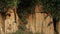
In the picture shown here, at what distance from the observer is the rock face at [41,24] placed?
24.0 feet

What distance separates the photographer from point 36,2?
739cm

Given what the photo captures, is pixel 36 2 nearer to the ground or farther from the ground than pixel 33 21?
farther from the ground

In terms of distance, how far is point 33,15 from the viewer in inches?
292

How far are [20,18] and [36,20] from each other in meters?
0.55

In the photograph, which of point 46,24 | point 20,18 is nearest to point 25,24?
point 20,18

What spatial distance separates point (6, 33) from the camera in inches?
285

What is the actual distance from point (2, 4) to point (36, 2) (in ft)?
3.78

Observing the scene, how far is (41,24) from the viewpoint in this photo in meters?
7.33

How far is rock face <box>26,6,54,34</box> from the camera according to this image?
732cm

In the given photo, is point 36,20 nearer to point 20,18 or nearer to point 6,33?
point 20,18

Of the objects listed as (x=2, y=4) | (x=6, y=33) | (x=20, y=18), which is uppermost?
(x=2, y=4)

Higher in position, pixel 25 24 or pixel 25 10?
pixel 25 10

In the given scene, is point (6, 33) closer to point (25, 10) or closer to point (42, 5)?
point (25, 10)

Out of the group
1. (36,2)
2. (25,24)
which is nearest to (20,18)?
(25,24)
